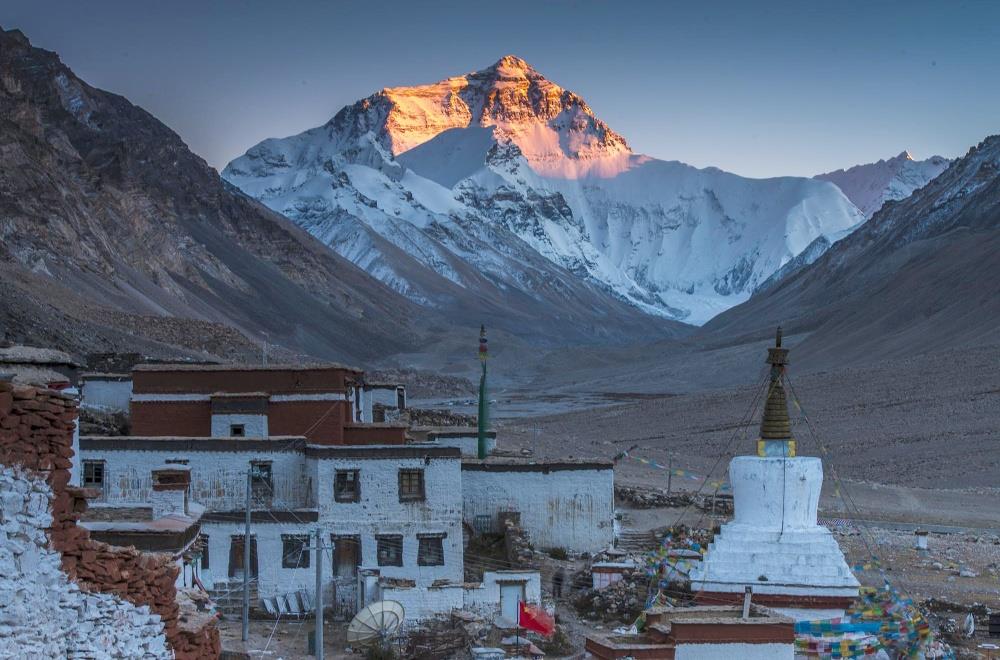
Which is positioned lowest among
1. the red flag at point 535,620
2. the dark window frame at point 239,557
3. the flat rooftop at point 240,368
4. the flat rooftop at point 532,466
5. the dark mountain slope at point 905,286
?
the red flag at point 535,620

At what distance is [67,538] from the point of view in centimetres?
600

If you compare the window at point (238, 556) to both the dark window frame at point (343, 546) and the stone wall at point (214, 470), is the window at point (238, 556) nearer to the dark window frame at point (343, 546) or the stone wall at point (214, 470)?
the stone wall at point (214, 470)

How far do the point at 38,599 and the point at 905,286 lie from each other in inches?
4314

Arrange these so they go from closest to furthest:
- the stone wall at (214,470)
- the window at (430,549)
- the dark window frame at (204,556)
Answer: the dark window frame at (204,556), the stone wall at (214,470), the window at (430,549)

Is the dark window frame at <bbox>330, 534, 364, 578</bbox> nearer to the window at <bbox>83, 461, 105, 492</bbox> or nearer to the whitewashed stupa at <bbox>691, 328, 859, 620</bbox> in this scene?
the window at <bbox>83, 461, 105, 492</bbox>

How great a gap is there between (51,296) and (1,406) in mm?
74898

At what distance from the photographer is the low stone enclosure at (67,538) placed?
573 centimetres

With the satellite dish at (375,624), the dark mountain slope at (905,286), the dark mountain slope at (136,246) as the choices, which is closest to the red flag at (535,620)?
the satellite dish at (375,624)

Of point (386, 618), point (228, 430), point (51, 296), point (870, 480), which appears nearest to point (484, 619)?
point (386, 618)

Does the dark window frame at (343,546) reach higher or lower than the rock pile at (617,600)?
higher

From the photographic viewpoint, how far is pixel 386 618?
62.6 feet

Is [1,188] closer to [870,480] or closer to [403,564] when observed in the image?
[870,480]

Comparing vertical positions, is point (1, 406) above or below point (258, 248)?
below

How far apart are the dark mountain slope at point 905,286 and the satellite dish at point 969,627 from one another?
193 ft
